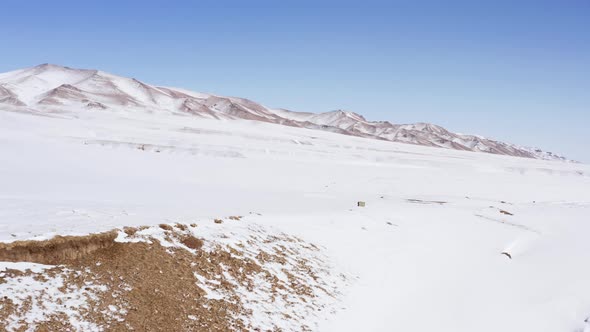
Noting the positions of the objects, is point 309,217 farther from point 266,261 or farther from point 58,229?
point 58,229

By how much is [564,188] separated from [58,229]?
63844mm

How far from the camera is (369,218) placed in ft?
84.5

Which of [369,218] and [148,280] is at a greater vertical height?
[148,280]

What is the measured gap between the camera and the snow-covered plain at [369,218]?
1495cm

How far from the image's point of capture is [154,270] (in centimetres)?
1170

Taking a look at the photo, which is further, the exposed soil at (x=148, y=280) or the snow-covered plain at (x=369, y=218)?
the snow-covered plain at (x=369, y=218)

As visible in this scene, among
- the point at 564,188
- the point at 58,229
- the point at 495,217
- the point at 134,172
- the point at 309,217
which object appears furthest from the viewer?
the point at 564,188

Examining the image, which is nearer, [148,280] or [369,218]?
[148,280]

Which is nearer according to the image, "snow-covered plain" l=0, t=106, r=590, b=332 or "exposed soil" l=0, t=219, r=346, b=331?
"exposed soil" l=0, t=219, r=346, b=331

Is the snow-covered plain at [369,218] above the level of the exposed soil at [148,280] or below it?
below

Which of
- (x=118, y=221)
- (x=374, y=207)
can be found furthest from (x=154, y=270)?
(x=374, y=207)

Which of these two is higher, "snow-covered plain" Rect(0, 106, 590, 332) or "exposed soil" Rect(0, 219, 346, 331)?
"exposed soil" Rect(0, 219, 346, 331)

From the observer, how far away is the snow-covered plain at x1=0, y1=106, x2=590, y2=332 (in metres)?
15.0

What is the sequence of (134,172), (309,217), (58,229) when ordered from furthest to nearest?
(134,172)
(309,217)
(58,229)
